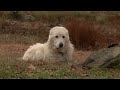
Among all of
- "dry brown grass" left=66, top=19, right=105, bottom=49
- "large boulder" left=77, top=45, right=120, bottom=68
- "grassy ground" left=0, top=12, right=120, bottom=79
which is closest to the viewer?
"grassy ground" left=0, top=12, right=120, bottom=79

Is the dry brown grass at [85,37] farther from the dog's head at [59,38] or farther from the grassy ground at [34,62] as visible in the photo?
the dog's head at [59,38]

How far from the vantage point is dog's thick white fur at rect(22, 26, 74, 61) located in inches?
418

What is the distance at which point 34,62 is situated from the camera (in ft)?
33.1

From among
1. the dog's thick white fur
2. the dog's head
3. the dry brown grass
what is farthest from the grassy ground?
the dog's head

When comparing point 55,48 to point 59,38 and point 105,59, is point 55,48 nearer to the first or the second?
point 59,38

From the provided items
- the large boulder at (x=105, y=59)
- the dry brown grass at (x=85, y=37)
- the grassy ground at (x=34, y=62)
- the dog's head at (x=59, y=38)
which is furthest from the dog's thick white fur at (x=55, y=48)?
the dry brown grass at (x=85, y=37)

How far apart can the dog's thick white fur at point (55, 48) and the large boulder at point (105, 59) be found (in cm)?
113

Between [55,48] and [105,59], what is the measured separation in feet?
5.98

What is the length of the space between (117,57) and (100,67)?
1.59ft

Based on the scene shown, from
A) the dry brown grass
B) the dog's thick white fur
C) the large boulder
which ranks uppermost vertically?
the dry brown grass

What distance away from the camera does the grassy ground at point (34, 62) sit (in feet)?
25.5

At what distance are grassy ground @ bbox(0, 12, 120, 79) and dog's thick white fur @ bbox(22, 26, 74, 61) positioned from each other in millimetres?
469

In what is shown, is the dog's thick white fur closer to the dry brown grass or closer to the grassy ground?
the grassy ground
